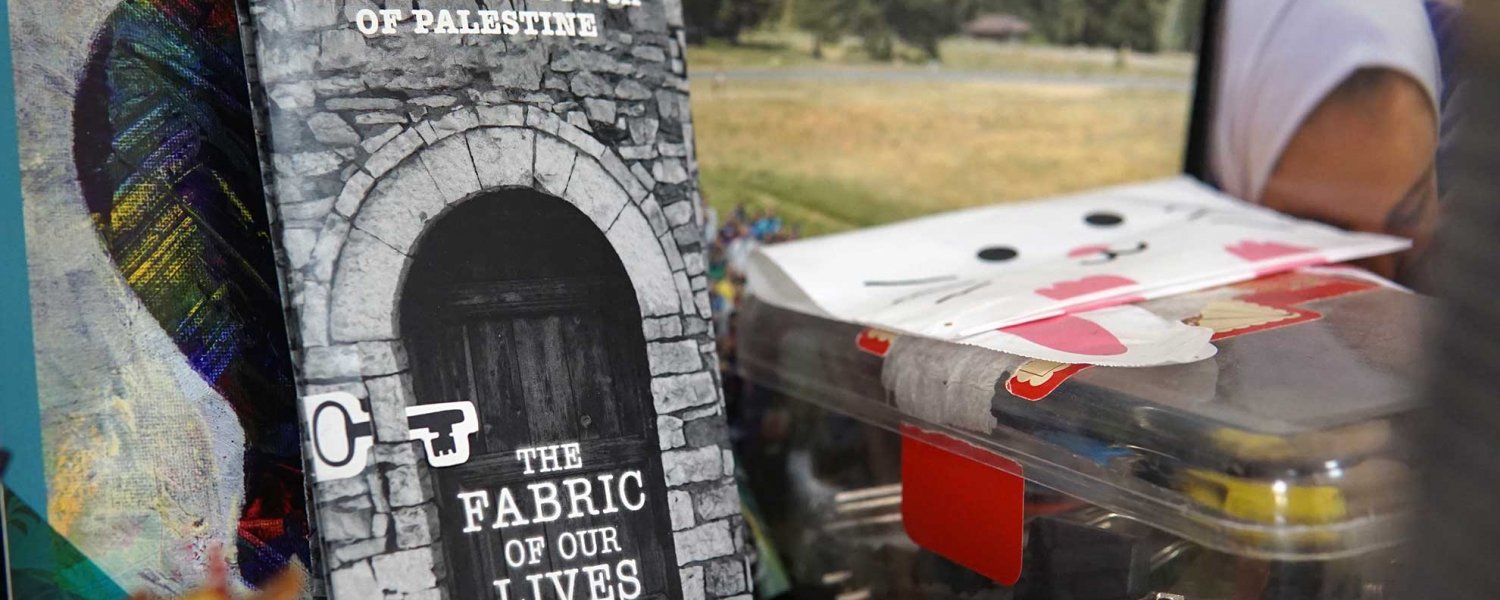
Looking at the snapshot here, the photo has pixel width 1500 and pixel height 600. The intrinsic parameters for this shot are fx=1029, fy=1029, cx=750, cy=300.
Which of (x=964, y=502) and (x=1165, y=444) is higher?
(x=1165, y=444)

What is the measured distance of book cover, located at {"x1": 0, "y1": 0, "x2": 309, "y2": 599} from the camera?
83 centimetres

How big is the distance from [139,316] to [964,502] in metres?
0.74

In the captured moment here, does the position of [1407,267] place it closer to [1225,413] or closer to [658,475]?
[1225,413]

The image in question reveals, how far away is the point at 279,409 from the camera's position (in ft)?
3.00

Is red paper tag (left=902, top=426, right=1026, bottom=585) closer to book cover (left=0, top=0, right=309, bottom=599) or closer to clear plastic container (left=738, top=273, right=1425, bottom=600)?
clear plastic container (left=738, top=273, right=1425, bottom=600)

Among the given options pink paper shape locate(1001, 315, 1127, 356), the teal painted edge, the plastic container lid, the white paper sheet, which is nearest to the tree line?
the white paper sheet

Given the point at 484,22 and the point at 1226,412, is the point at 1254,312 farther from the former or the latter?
the point at 484,22

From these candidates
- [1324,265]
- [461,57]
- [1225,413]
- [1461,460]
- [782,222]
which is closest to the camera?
[1461,460]

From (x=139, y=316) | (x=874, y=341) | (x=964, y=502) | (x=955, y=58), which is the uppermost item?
(x=955, y=58)

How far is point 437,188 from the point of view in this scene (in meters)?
0.87

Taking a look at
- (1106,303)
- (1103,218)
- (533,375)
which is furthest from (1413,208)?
(533,375)

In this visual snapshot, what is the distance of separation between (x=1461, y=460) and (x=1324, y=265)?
762mm

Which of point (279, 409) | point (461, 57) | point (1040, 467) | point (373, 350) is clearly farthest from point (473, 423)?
point (1040, 467)

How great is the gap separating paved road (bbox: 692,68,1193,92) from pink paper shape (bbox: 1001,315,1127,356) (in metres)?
0.62
